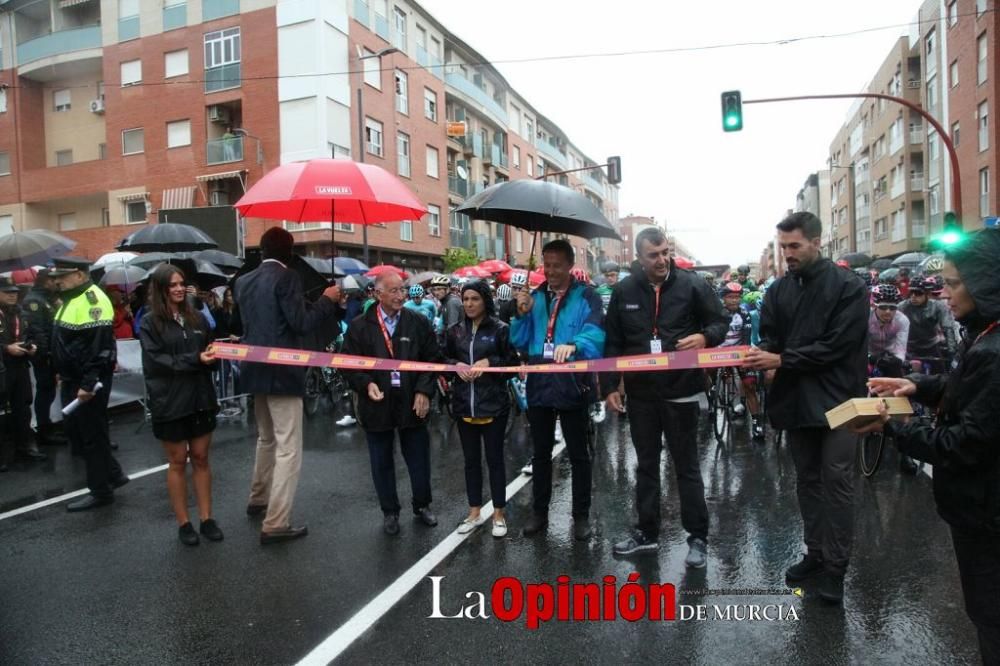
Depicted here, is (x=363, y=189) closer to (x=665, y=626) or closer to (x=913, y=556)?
(x=665, y=626)

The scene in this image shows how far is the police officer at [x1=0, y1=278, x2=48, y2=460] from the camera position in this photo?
789cm

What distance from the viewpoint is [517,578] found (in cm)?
426

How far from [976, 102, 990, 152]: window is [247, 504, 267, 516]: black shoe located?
3373cm

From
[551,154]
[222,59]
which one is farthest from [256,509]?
[551,154]

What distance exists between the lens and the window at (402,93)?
33219 mm

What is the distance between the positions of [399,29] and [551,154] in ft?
84.2

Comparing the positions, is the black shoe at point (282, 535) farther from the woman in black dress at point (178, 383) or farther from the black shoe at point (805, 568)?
the black shoe at point (805, 568)

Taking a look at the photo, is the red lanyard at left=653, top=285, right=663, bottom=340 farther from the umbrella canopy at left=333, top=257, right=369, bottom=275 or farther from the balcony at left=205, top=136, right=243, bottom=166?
the balcony at left=205, top=136, right=243, bottom=166

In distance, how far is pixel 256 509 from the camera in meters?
5.64

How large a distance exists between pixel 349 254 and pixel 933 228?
31.5 metres

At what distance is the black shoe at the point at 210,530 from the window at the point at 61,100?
36.3 m

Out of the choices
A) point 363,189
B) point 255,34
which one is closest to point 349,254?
point 255,34

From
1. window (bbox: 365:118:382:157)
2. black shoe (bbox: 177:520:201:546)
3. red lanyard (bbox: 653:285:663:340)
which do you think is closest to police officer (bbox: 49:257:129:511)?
black shoe (bbox: 177:520:201:546)

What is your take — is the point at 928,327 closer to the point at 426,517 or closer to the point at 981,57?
the point at 426,517
